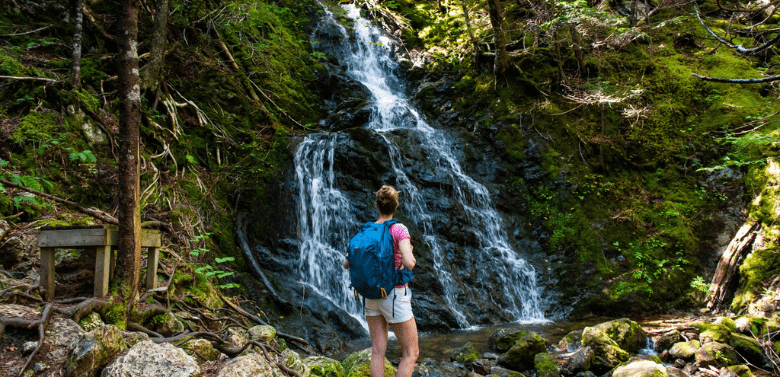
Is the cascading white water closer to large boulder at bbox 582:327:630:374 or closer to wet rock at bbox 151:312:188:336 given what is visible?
large boulder at bbox 582:327:630:374

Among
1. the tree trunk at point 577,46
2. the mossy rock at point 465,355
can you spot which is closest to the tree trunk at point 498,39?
the tree trunk at point 577,46

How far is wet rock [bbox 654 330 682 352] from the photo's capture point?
6066 millimetres

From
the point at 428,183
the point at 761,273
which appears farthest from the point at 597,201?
the point at 428,183

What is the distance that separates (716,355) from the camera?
529 cm

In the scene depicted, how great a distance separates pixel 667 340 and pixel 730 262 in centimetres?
316

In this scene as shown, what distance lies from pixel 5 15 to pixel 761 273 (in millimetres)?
13850

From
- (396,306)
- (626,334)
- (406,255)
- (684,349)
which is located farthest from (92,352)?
(684,349)

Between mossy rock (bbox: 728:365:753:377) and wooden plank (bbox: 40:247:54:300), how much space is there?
702cm

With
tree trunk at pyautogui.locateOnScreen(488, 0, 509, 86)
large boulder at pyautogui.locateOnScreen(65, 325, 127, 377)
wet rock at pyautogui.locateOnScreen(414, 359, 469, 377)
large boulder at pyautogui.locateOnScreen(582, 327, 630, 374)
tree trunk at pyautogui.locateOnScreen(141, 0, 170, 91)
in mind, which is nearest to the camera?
large boulder at pyautogui.locateOnScreen(65, 325, 127, 377)

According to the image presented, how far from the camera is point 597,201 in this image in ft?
33.7

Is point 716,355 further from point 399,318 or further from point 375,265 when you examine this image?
point 375,265

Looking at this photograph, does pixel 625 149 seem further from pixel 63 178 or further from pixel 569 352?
pixel 63 178

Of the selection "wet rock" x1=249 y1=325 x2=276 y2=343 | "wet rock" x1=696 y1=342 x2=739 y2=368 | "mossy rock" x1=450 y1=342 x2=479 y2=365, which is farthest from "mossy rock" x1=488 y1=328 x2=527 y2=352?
"wet rock" x1=249 y1=325 x2=276 y2=343

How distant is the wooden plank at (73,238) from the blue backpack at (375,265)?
1907mm
